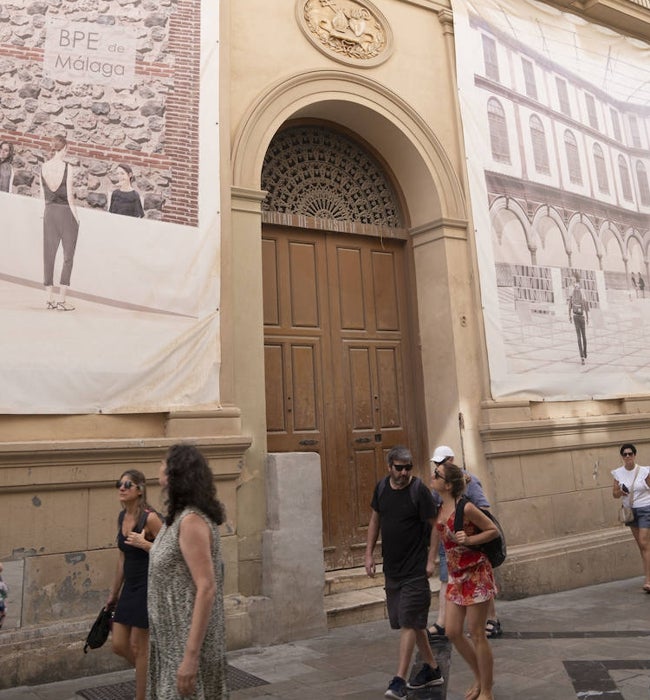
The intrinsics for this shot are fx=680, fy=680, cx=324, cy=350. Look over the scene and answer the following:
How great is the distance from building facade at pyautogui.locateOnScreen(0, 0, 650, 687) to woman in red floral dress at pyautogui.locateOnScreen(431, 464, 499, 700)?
93.1 inches

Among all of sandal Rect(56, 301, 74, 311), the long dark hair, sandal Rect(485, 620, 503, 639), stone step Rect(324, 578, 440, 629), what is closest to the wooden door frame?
stone step Rect(324, 578, 440, 629)

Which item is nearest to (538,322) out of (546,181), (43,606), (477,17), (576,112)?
(546,181)

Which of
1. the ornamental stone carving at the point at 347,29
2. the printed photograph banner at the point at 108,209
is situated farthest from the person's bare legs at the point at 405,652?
the ornamental stone carving at the point at 347,29

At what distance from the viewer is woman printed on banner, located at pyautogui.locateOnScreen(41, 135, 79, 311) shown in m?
5.97

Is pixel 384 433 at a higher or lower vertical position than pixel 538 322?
lower

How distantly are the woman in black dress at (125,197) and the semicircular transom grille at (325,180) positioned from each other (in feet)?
6.84

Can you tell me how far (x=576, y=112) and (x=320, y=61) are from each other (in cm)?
458

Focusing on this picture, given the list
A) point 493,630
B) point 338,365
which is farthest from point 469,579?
point 338,365

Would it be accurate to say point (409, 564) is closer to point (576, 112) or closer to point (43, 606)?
point (43, 606)

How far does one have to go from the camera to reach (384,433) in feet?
28.0

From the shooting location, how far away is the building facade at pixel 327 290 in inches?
231

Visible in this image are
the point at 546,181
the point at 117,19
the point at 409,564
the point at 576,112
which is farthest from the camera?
the point at 576,112

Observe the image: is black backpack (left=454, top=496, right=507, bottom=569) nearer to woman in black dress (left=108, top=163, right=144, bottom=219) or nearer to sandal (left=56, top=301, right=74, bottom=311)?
sandal (left=56, top=301, right=74, bottom=311)

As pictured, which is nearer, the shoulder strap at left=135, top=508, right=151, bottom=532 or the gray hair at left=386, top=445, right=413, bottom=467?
the shoulder strap at left=135, top=508, right=151, bottom=532
